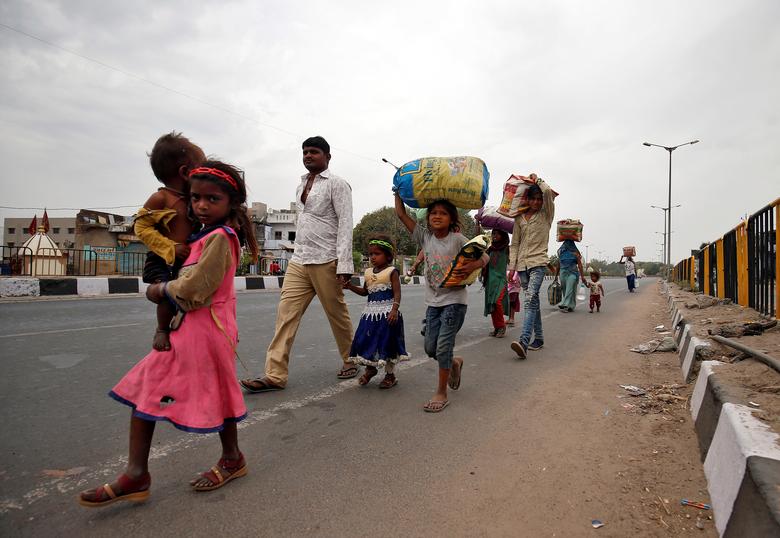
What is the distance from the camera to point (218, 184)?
2182 millimetres

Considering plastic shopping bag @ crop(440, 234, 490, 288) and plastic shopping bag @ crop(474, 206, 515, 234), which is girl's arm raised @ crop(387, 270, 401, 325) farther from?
plastic shopping bag @ crop(474, 206, 515, 234)

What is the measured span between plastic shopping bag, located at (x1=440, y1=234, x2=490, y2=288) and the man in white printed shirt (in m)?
0.80

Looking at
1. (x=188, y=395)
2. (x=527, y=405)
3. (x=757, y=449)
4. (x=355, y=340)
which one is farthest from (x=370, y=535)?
(x=355, y=340)

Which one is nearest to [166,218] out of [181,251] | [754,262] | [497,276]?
[181,251]

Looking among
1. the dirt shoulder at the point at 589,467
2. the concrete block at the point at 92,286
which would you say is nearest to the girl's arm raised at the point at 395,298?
the dirt shoulder at the point at 589,467

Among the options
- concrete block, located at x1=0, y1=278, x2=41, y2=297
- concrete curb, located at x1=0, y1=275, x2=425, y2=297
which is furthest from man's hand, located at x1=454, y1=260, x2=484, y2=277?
concrete block, located at x1=0, y1=278, x2=41, y2=297

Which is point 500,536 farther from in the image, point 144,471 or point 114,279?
point 114,279

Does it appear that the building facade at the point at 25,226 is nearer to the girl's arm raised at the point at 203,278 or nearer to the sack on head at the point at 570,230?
the sack on head at the point at 570,230

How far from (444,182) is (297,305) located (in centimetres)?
152

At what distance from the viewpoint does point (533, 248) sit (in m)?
5.71

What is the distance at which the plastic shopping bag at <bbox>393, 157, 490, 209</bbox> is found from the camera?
3.60 m

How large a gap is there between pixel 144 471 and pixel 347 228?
2.30 meters

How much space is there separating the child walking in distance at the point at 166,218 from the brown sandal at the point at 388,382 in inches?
82.5

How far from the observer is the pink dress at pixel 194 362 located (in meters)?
2.05
